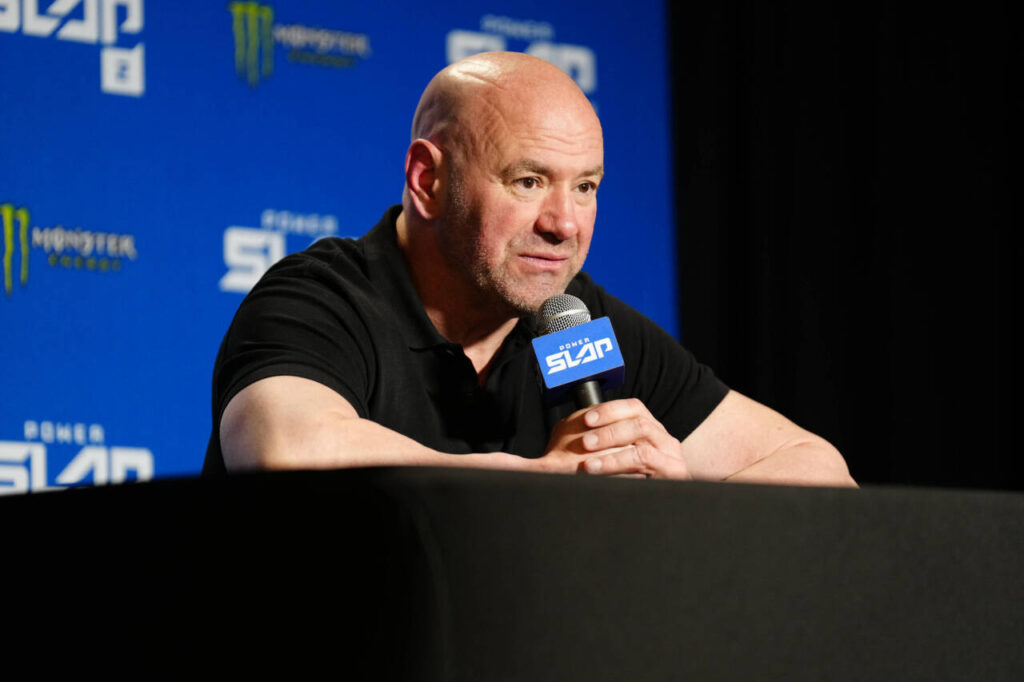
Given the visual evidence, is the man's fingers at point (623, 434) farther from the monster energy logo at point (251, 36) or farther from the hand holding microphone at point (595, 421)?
the monster energy logo at point (251, 36)

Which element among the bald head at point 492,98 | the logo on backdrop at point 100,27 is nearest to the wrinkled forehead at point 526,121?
the bald head at point 492,98

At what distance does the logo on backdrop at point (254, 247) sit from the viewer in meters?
2.55

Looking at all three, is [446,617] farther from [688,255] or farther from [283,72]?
[688,255]

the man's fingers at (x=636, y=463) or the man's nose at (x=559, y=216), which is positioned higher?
the man's nose at (x=559, y=216)

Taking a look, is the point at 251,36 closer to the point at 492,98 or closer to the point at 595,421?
the point at 492,98

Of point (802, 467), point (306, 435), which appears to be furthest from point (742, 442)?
point (306, 435)

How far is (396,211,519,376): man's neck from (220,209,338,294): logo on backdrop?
0.77 m

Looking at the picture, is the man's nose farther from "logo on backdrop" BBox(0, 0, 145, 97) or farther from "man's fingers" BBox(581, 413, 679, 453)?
"logo on backdrop" BBox(0, 0, 145, 97)

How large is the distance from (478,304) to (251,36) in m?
1.12

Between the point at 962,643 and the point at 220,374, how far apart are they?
Answer: 1.11 metres

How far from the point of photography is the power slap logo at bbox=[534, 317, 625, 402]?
143cm

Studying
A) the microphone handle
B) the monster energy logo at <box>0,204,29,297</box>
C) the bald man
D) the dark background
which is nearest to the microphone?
the microphone handle

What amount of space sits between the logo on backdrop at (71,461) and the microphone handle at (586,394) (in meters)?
1.12

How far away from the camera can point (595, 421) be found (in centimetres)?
140
